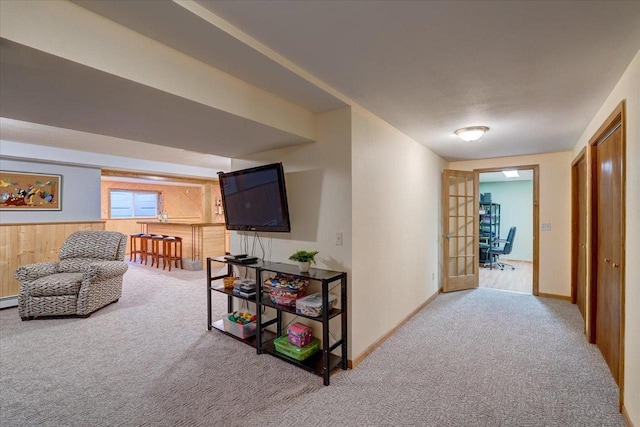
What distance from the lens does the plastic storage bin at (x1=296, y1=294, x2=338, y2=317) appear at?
2316 mm

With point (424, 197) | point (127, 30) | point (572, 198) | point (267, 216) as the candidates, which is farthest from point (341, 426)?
point (572, 198)

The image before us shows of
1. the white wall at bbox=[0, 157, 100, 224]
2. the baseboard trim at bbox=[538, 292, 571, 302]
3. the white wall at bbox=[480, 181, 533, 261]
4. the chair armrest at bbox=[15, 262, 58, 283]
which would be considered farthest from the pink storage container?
the white wall at bbox=[480, 181, 533, 261]

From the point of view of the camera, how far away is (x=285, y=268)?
106 inches

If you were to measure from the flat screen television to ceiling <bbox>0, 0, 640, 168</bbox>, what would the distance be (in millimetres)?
336

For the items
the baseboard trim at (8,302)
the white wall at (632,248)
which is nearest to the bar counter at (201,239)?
the baseboard trim at (8,302)

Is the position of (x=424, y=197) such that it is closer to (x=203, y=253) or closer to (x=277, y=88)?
(x=277, y=88)

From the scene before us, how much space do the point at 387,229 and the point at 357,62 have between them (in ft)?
5.82

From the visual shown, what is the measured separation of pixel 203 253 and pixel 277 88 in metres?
5.17

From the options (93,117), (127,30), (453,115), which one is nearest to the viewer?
(127,30)

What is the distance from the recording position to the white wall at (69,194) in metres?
4.32

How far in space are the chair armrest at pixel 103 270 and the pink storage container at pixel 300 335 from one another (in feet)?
9.34

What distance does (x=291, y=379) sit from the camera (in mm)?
2309

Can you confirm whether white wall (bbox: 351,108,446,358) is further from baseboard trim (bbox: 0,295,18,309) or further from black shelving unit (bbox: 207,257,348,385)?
baseboard trim (bbox: 0,295,18,309)

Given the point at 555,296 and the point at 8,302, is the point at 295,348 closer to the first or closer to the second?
the point at 555,296
